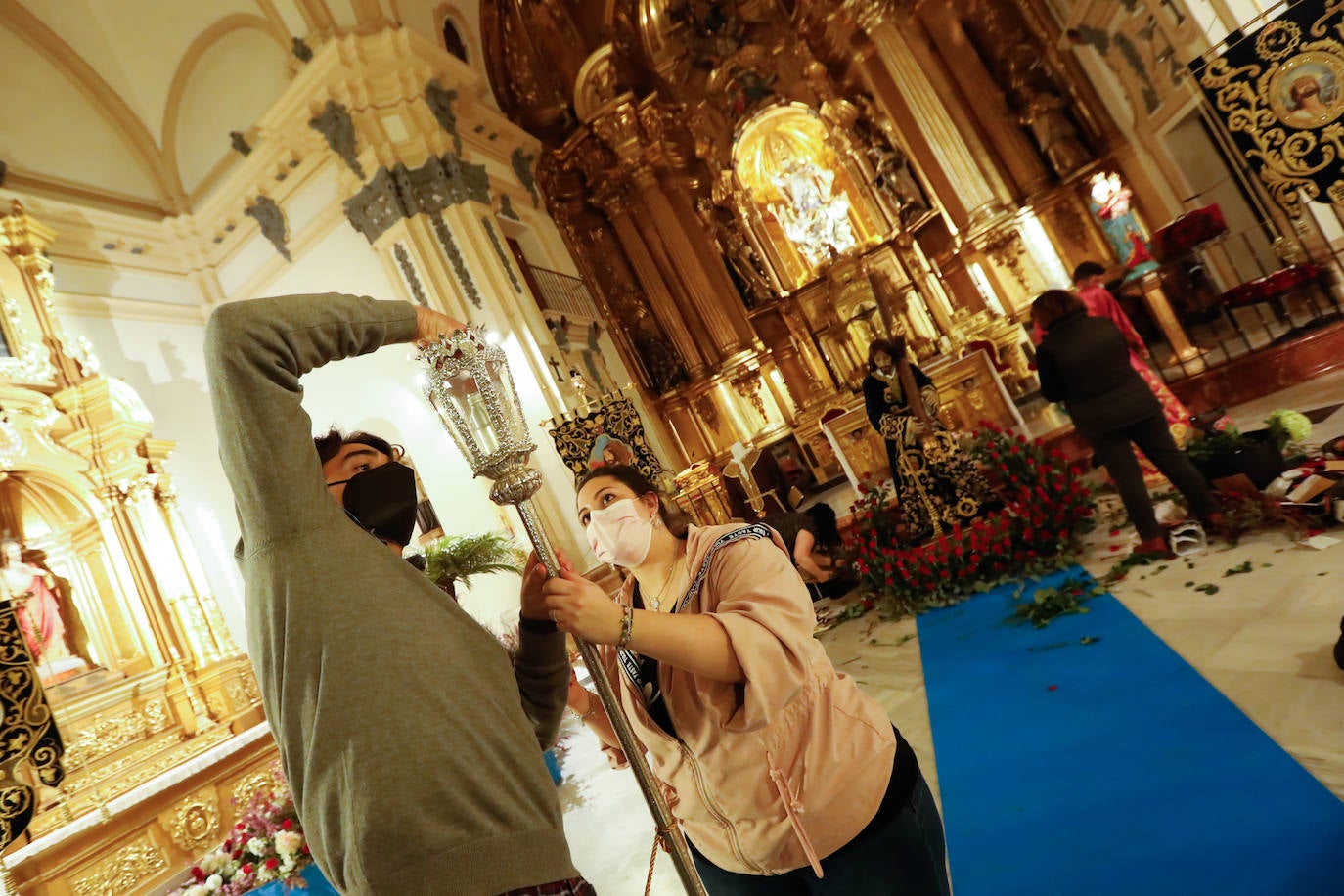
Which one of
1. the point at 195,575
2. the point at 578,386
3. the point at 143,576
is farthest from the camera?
the point at 578,386

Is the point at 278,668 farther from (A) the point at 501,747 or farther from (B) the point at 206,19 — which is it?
(B) the point at 206,19

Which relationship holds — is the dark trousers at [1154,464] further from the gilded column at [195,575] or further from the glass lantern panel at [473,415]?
the gilded column at [195,575]

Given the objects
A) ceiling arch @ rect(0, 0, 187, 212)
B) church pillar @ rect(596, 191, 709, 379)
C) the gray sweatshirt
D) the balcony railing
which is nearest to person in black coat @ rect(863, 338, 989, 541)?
the gray sweatshirt

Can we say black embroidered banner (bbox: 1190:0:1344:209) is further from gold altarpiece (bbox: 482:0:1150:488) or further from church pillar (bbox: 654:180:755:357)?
church pillar (bbox: 654:180:755:357)

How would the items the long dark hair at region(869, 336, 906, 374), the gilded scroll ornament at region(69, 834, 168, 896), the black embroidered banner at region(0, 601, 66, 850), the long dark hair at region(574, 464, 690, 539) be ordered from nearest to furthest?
the long dark hair at region(574, 464, 690, 539) < the black embroidered banner at region(0, 601, 66, 850) < the gilded scroll ornament at region(69, 834, 168, 896) < the long dark hair at region(869, 336, 906, 374)

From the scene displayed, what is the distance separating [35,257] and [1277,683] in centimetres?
998

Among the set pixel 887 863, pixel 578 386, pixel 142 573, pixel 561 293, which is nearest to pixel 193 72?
pixel 561 293

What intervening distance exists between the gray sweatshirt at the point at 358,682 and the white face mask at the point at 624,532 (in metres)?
0.56

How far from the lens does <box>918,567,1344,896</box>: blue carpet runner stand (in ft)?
6.29

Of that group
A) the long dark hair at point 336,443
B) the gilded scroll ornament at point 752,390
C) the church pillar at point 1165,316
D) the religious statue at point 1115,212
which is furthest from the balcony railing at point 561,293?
the long dark hair at point 336,443

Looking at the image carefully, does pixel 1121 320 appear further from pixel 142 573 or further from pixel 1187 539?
pixel 142 573

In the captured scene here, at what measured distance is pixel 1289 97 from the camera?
321 cm

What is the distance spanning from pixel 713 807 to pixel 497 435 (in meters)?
0.91

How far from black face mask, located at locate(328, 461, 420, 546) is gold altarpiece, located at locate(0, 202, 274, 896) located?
17.8 feet
